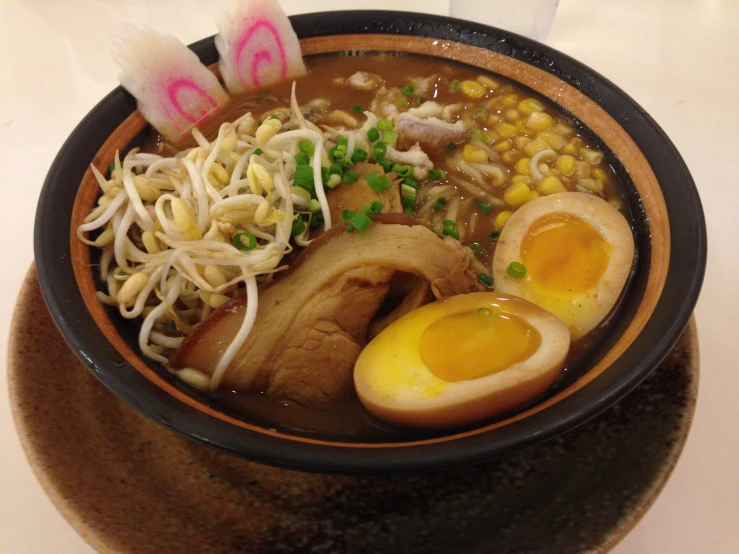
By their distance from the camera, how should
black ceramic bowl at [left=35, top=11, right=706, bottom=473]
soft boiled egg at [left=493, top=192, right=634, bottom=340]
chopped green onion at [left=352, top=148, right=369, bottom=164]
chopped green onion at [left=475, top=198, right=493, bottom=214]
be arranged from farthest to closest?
chopped green onion at [left=475, top=198, right=493, bottom=214] < chopped green onion at [left=352, top=148, right=369, bottom=164] < soft boiled egg at [left=493, top=192, right=634, bottom=340] < black ceramic bowl at [left=35, top=11, right=706, bottom=473]

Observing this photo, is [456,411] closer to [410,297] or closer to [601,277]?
[410,297]

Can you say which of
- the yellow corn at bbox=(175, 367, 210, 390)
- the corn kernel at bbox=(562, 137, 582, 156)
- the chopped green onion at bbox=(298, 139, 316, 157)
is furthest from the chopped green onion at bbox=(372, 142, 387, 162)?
the yellow corn at bbox=(175, 367, 210, 390)

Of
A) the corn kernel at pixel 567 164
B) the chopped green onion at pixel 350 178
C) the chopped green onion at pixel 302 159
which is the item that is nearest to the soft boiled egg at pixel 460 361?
the chopped green onion at pixel 350 178

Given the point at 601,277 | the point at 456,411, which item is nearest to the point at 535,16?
the point at 601,277

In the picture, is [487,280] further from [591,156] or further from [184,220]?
[184,220]

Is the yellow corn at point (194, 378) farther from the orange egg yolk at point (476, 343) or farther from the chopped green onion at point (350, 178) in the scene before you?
the chopped green onion at point (350, 178)

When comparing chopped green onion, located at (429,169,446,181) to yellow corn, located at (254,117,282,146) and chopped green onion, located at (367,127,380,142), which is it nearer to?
chopped green onion, located at (367,127,380,142)
